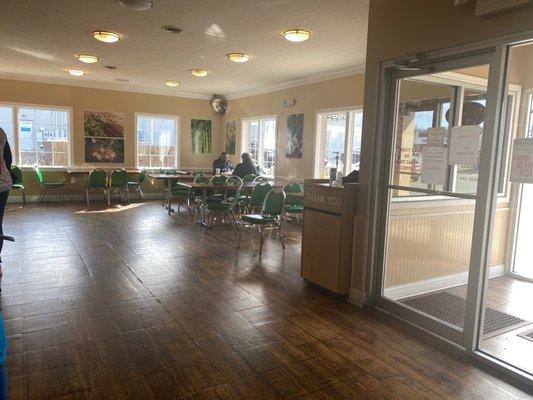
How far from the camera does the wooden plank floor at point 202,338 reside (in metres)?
2.34

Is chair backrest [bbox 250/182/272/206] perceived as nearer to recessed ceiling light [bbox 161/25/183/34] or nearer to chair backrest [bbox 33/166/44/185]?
recessed ceiling light [bbox 161/25/183/34]

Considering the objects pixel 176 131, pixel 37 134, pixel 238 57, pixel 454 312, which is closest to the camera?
pixel 454 312

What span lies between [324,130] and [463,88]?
490cm

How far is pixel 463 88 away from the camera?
309 cm

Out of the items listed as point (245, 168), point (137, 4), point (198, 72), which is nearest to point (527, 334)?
point (137, 4)

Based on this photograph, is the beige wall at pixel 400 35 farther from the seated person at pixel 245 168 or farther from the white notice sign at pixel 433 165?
the seated person at pixel 245 168

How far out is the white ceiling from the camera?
14.6 feet

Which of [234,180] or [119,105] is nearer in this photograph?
[234,180]

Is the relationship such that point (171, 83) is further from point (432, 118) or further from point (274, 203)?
point (432, 118)

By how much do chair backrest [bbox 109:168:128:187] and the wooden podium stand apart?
6.52 metres

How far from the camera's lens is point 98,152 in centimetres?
1007

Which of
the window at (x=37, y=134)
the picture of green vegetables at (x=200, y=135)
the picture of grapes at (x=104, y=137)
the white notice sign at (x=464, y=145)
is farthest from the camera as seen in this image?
the picture of green vegetables at (x=200, y=135)

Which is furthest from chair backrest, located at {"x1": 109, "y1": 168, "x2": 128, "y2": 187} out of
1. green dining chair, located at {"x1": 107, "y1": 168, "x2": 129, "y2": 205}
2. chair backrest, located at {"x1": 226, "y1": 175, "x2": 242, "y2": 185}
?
chair backrest, located at {"x1": 226, "y1": 175, "x2": 242, "y2": 185}

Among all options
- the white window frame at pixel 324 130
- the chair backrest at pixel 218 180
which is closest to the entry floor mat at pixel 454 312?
the white window frame at pixel 324 130
